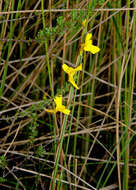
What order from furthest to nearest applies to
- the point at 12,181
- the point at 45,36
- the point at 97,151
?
1. the point at 97,151
2. the point at 12,181
3. the point at 45,36

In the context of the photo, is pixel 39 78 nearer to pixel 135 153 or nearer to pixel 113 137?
pixel 113 137

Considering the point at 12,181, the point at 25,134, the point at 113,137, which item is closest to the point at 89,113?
the point at 113,137

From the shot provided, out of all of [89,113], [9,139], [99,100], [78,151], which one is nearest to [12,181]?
[9,139]

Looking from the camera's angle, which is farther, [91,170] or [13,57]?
[13,57]

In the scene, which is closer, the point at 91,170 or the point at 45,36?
the point at 45,36

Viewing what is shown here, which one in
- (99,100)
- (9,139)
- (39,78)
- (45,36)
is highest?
(45,36)

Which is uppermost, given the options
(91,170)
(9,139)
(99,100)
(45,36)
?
(45,36)

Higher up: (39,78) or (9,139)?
(39,78)

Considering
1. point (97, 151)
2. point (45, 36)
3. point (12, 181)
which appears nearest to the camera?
point (45, 36)

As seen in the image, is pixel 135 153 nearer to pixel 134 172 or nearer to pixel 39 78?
pixel 134 172
